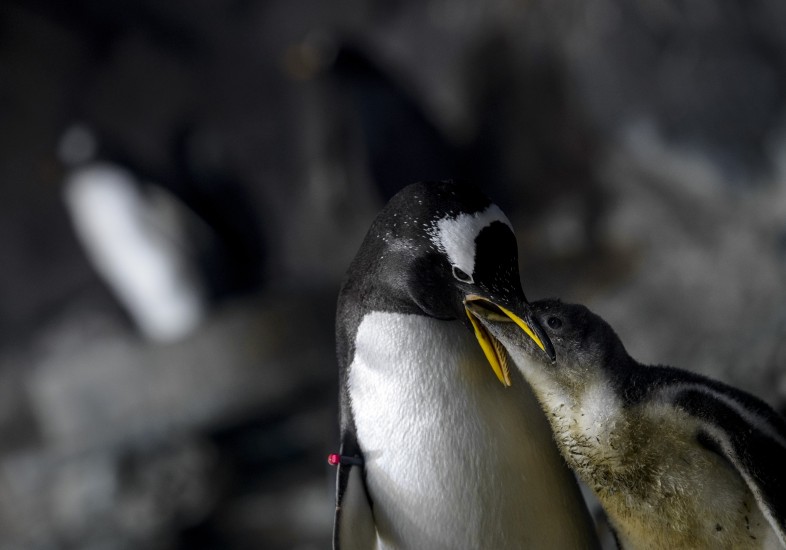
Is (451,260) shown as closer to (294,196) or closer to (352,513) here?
(352,513)

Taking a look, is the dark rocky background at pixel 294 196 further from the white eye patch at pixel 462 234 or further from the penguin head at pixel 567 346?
the white eye patch at pixel 462 234

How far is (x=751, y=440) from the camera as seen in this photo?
907mm

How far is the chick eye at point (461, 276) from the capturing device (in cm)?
97

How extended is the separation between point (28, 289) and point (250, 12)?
2.13m

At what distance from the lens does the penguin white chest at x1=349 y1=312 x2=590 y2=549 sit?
107cm

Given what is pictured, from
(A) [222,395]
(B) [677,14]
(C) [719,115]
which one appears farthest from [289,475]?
(B) [677,14]

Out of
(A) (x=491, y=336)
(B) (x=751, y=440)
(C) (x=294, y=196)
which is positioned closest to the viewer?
(B) (x=751, y=440)

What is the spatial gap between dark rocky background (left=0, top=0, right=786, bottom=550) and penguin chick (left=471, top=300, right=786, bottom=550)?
66 centimetres

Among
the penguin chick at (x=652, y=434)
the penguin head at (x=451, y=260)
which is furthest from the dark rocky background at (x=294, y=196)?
the penguin head at (x=451, y=260)

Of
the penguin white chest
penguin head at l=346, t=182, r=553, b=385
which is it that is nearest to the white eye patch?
penguin head at l=346, t=182, r=553, b=385

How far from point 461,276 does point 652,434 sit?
0.26 m

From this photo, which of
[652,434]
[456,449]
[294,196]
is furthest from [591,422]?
[294,196]

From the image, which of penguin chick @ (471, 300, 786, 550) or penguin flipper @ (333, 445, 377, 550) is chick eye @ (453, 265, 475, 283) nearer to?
penguin chick @ (471, 300, 786, 550)

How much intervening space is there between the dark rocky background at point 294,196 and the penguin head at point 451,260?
0.80 m
